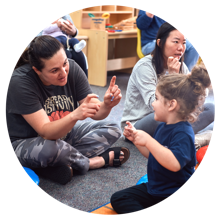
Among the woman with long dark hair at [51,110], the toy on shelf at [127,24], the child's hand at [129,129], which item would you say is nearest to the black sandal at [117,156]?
the woman with long dark hair at [51,110]

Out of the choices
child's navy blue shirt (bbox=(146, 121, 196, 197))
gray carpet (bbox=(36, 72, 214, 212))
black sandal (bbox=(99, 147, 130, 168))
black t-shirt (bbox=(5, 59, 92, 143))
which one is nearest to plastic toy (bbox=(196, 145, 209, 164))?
child's navy blue shirt (bbox=(146, 121, 196, 197))

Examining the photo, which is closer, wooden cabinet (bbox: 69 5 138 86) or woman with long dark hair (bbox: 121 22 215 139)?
woman with long dark hair (bbox: 121 22 215 139)

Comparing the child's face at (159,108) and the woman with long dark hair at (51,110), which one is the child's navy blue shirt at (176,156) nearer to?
the child's face at (159,108)

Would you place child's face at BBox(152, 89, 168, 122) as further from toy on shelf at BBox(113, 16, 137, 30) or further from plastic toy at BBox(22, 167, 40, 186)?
plastic toy at BBox(22, 167, 40, 186)

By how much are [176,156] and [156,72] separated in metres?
0.27

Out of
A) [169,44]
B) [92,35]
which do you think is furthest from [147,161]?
[92,35]

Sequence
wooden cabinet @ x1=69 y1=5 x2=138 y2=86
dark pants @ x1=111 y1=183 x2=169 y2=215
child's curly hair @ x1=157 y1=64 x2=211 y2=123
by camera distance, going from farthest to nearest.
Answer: wooden cabinet @ x1=69 y1=5 x2=138 y2=86, dark pants @ x1=111 y1=183 x2=169 y2=215, child's curly hair @ x1=157 y1=64 x2=211 y2=123

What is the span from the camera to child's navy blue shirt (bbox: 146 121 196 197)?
809 millimetres

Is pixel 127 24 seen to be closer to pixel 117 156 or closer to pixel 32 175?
pixel 117 156

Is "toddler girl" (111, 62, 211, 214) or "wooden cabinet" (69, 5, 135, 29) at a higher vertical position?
"wooden cabinet" (69, 5, 135, 29)

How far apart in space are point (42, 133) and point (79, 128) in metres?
0.23

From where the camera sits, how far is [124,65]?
0.97 metres

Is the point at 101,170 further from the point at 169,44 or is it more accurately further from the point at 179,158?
the point at 169,44

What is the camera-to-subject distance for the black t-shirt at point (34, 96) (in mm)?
1022
